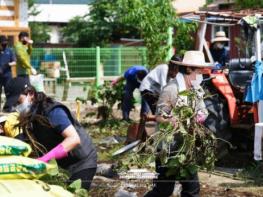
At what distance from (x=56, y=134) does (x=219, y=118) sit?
14.4 ft

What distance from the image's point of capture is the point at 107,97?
13.8m

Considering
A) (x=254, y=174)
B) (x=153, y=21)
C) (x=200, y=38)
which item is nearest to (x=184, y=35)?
(x=153, y=21)

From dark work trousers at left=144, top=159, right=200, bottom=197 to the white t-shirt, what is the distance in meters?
4.29

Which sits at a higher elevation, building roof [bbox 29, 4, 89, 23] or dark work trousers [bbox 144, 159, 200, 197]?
dark work trousers [bbox 144, 159, 200, 197]

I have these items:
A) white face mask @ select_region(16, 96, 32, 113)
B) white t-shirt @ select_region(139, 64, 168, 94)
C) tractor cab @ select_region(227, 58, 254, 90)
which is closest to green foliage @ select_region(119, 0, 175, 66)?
white t-shirt @ select_region(139, 64, 168, 94)

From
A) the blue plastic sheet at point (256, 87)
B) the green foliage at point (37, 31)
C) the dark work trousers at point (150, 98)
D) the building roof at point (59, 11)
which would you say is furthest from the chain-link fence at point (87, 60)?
the building roof at point (59, 11)

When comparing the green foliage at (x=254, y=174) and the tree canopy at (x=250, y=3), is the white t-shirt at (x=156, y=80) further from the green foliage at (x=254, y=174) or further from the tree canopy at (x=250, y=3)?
the tree canopy at (x=250, y=3)

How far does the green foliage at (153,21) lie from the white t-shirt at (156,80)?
129 inches

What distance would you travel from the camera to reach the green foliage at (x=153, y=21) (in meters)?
14.4

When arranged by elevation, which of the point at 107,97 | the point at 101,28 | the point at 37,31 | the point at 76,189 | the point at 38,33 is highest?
the point at 76,189

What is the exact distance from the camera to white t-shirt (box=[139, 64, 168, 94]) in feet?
35.4

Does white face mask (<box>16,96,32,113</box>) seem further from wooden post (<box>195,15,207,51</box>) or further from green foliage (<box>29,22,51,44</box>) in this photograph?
green foliage (<box>29,22,51,44</box>)

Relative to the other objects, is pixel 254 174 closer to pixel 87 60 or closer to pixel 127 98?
pixel 127 98

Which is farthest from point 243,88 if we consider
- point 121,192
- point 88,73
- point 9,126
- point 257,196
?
point 88,73
